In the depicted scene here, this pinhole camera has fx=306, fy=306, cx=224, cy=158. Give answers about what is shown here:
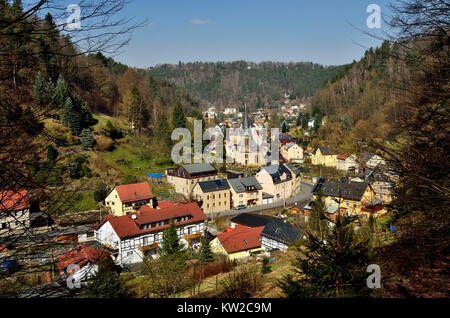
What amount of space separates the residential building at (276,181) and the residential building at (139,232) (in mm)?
9920

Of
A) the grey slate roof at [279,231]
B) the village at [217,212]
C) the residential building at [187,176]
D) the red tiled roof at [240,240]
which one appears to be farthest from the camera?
the residential building at [187,176]

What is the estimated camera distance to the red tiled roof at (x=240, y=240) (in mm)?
13930

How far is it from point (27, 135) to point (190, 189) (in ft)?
71.9

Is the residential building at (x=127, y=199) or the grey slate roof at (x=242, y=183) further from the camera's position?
the grey slate roof at (x=242, y=183)

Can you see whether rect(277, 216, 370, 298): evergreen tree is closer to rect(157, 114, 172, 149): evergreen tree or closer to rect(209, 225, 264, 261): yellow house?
rect(209, 225, 264, 261): yellow house

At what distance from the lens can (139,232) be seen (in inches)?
575

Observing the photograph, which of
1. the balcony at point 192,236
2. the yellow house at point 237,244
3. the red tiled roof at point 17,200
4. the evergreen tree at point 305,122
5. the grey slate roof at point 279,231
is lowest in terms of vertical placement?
the balcony at point 192,236

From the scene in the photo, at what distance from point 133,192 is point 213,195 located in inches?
223

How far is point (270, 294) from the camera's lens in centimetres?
550

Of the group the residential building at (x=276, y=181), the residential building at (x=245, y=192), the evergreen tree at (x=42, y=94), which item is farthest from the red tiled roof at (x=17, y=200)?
the residential building at (x=276, y=181)

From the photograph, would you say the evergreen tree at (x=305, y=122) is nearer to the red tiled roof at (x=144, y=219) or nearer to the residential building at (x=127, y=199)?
the residential building at (x=127, y=199)

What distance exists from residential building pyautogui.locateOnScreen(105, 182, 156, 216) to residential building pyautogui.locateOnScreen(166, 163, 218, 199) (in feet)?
13.4

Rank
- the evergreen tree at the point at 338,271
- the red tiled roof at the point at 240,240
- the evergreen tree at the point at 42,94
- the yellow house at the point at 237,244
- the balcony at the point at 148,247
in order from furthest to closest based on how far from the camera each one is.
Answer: the balcony at the point at 148,247 → the red tiled roof at the point at 240,240 → the yellow house at the point at 237,244 → the evergreen tree at the point at 338,271 → the evergreen tree at the point at 42,94

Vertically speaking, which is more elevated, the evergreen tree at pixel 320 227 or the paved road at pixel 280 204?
the evergreen tree at pixel 320 227
